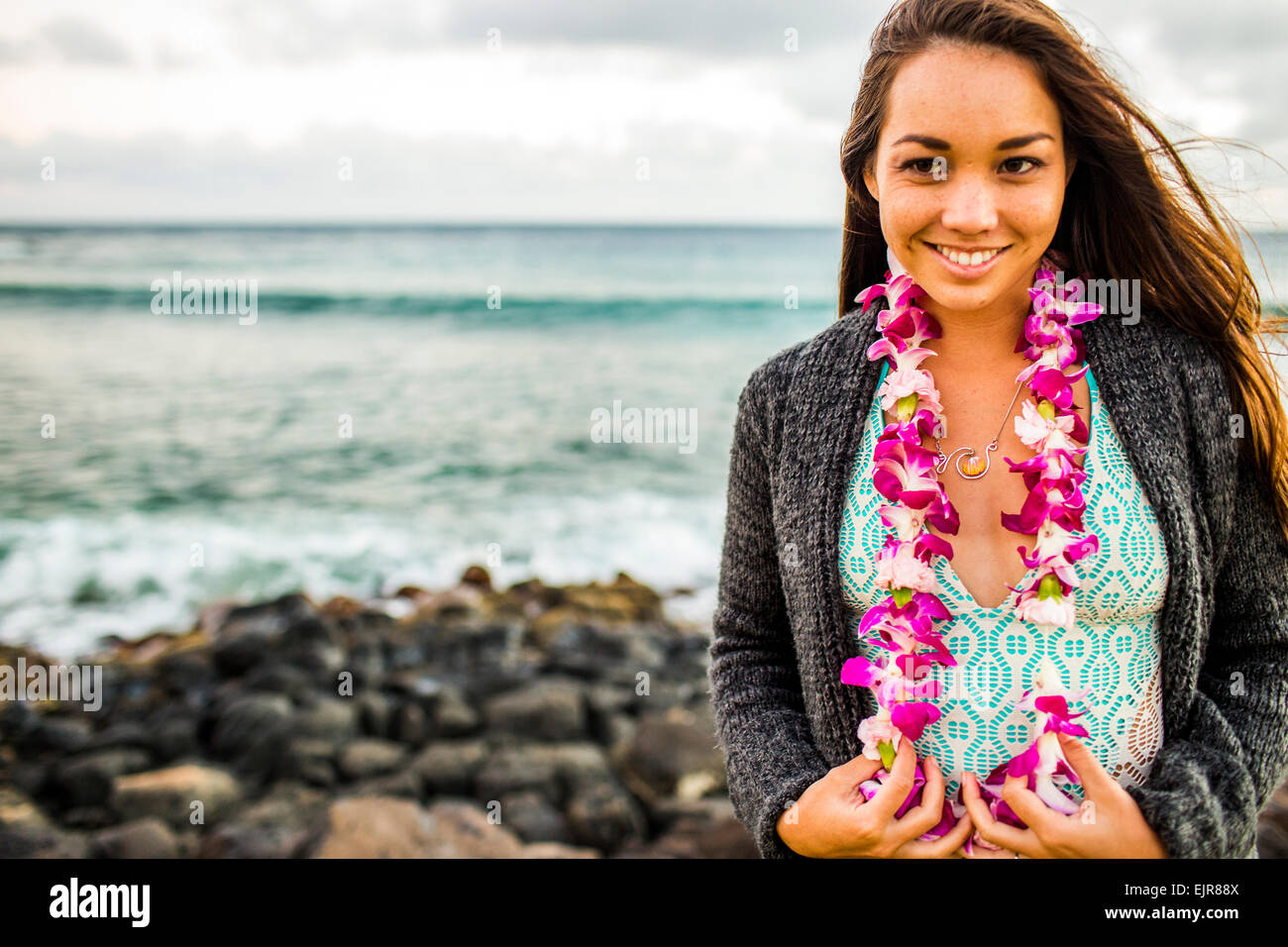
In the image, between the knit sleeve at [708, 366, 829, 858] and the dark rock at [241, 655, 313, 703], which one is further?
the dark rock at [241, 655, 313, 703]

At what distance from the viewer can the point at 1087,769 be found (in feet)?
5.35

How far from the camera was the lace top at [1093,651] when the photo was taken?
5.62 ft

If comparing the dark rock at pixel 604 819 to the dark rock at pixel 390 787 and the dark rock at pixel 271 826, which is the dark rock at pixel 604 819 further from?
the dark rock at pixel 271 826

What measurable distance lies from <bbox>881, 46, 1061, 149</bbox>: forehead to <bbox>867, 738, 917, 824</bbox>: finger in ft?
3.37

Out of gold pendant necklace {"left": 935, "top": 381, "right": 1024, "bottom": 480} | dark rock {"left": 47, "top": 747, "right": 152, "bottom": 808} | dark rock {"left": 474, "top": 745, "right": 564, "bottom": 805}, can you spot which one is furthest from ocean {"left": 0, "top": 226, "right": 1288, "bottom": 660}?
dark rock {"left": 474, "top": 745, "right": 564, "bottom": 805}

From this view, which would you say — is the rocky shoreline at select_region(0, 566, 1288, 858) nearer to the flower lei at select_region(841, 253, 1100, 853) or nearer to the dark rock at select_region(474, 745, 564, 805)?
the dark rock at select_region(474, 745, 564, 805)

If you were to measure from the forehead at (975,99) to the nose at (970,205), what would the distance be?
61 millimetres

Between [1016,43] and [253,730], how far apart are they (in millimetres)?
5434

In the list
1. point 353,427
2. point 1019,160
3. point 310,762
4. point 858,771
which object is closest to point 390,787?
point 310,762

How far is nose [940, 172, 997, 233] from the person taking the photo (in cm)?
163

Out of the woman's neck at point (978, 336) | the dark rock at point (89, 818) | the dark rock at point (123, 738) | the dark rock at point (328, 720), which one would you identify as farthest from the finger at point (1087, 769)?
the dark rock at point (123, 738)

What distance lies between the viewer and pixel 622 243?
102 ft

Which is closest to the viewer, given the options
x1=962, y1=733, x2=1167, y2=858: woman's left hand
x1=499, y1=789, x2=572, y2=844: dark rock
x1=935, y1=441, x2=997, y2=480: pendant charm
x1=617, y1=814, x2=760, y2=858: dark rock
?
x1=962, y1=733, x2=1167, y2=858: woman's left hand
